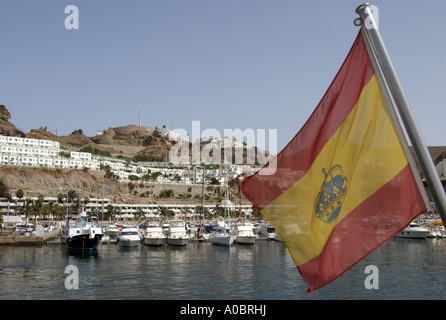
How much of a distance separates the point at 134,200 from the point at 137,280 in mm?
100220

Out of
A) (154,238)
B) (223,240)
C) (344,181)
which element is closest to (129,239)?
(154,238)

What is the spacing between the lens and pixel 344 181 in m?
4.88

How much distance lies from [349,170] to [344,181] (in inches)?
5.3

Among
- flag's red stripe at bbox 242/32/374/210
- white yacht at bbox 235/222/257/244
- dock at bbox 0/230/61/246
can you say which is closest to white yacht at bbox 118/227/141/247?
dock at bbox 0/230/61/246

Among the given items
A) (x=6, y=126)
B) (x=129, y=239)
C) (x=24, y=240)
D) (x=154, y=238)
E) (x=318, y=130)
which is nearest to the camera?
(x=318, y=130)

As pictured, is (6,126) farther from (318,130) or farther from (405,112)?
(405,112)

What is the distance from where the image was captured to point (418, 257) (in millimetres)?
40594

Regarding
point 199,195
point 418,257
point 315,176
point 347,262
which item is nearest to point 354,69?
point 315,176

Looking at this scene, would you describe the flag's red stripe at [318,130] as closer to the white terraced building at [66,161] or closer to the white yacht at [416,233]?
the white yacht at [416,233]

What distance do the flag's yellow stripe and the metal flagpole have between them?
631mm

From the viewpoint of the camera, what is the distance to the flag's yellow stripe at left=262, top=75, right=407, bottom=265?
455 cm

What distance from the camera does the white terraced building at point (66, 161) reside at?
428ft

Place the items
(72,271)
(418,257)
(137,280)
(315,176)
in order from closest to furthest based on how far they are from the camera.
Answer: (315,176) → (137,280) → (72,271) → (418,257)

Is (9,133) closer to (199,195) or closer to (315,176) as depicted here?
(199,195)
